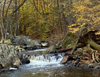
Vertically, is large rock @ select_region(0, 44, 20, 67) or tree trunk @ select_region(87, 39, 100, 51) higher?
tree trunk @ select_region(87, 39, 100, 51)

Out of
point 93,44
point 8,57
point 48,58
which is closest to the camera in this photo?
point 8,57

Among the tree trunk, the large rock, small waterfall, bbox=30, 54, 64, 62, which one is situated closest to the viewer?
the large rock

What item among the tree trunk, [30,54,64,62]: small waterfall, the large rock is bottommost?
[30,54,64,62]: small waterfall

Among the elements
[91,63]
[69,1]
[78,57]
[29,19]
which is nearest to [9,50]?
[78,57]

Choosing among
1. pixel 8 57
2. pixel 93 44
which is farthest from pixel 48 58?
pixel 93 44

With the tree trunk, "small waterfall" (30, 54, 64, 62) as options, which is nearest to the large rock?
"small waterfall" (30, 54, 64, 62)

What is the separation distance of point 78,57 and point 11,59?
4.66 meters

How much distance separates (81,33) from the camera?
33.9ft

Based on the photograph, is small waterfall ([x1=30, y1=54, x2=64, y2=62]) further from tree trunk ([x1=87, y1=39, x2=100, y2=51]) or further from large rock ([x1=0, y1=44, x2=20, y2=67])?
tree trunk ([x1=87, y1=39, x2=100, y2=51])

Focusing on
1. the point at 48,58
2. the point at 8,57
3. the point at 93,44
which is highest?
the point at 93,44

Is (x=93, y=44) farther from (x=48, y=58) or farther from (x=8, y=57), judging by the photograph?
(x=8, y=57)

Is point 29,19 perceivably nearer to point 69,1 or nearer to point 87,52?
point 69,1

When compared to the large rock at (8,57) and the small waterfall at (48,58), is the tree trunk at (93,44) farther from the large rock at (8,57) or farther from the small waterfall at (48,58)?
the large rock at (8,57)

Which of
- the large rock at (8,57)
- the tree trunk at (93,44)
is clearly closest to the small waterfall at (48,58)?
the large rock at (8,57)
